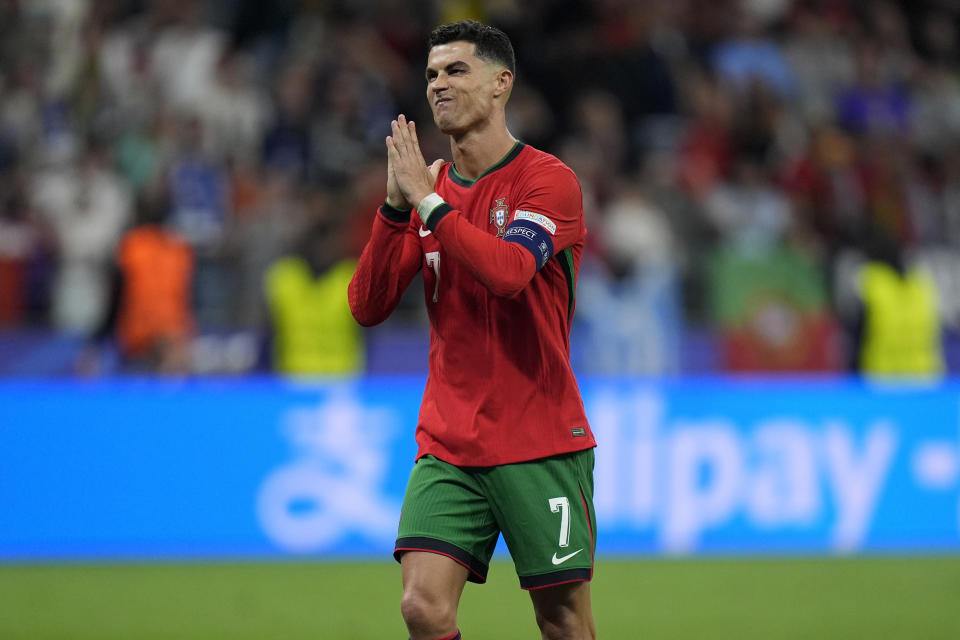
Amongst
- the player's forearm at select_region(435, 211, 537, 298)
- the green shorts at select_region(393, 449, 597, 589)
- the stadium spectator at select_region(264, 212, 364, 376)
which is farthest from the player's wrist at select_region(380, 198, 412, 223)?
the stadium spectator at select_region(264, 212, 364, 376)

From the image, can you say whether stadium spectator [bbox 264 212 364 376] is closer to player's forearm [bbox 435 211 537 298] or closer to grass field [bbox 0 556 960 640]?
grass field [bbox 0 556 960 640]

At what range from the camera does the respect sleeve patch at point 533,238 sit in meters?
4.04

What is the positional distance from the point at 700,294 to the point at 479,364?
7679mm

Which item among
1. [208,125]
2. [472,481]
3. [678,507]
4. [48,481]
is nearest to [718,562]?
[678,507]

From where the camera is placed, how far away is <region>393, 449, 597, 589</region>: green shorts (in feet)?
13.7

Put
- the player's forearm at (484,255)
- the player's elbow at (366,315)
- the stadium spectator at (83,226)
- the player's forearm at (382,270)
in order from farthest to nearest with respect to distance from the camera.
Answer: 1. the stadium spectator at (83,226)
2. the player's elbow at (366,315)
3. the player's forearm at (382,270)
4. the player's forearm at (484,255)

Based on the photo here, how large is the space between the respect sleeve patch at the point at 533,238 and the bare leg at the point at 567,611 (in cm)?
106

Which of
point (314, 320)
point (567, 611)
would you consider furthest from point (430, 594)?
point (314, 320)

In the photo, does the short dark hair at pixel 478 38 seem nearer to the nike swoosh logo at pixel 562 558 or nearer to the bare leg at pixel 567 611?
the nike swoosh logo at pixel 562 558

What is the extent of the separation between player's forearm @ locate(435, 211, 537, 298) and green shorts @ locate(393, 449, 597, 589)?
647 millimetres

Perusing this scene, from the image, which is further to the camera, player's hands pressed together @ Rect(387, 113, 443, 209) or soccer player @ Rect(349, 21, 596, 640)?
soccer player @ Rect(349, 21, 596, 640)

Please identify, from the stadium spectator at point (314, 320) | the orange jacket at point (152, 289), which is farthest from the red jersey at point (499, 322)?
the orange jacket at point (152, 289)

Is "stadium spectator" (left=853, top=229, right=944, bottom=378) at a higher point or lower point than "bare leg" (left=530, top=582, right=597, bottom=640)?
higher

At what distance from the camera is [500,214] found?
168 inches
